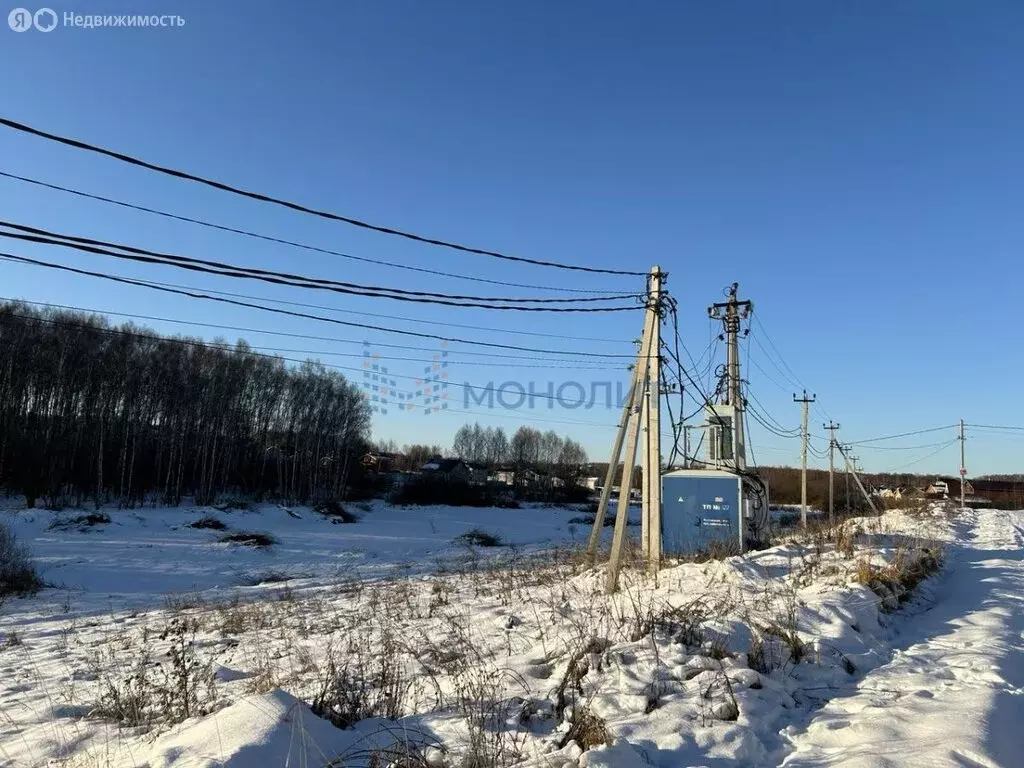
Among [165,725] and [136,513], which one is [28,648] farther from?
[136,513]

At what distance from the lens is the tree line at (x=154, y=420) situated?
118ft

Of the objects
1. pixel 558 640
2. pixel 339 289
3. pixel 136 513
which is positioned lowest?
pixel 136 513

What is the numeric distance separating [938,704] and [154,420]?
4565cm

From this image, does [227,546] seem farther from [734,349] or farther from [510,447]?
[510,447]

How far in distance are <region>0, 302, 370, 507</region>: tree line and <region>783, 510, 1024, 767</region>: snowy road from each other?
29.7 meters

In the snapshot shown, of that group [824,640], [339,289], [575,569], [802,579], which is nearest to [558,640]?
[824,640]

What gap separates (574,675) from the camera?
4.70 metres

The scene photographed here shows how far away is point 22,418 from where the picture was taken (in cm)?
3678

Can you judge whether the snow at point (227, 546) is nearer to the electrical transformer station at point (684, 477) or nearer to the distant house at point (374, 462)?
the electrical transformer station at point (684, 477)

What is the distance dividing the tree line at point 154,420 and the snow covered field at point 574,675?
23.6 metres

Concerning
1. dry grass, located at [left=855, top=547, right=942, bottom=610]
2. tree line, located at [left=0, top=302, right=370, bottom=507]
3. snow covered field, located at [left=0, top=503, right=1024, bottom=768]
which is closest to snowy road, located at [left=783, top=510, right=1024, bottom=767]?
snow covered field, located at [left=0, top=503, right=1024, bottom=768]

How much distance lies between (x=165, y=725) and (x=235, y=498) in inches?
1676

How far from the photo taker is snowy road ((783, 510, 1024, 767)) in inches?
132

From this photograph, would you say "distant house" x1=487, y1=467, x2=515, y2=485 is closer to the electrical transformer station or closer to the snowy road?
the electrical transformer station
